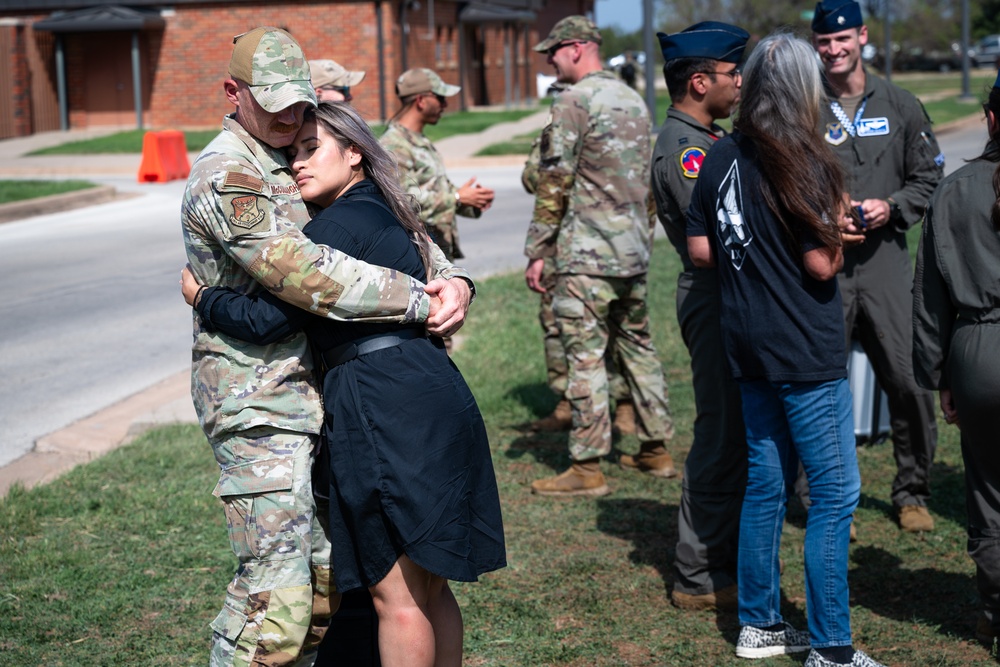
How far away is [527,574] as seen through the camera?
4875 mm

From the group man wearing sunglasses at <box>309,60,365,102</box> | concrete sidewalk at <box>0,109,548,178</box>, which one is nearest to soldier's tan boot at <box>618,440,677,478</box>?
man wearing sunglasses at <box>309,60,365,102</box>

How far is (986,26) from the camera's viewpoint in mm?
70500

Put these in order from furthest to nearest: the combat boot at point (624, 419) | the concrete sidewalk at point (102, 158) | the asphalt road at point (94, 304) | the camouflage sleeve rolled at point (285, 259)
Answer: the concrete sidewalk at point (102, 158), the asphalt road at point (94, 304), the combat boot at point (624, 419), the camouflage sleeve rolled at point (285, 259)

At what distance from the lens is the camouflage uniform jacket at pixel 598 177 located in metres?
5.85

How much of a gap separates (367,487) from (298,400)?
0.32 meters

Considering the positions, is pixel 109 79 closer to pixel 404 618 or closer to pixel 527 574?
pixel 527 574

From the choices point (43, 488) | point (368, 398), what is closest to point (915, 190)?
point (368, 398)

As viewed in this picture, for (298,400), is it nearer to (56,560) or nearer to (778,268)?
(778,268)

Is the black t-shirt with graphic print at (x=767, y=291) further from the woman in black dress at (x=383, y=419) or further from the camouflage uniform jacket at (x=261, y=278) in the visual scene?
the camouflage uniform jacket at (x=261, y=278)

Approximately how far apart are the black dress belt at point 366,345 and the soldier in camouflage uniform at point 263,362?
0.21ft

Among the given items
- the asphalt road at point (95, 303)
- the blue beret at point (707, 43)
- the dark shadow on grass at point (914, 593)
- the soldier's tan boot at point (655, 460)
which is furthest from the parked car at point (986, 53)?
the blue beret at point (707, 43)

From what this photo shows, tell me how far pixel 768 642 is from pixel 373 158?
219 cm

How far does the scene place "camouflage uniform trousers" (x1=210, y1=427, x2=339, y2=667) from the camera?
3.11m

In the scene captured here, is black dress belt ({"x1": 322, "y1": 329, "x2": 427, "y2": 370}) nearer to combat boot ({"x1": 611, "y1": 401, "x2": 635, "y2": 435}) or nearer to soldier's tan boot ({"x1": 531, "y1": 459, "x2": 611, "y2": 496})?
soldier's tan boot ({"x1": 531, "y1": 459, "x2": 611, "y2": 496})
